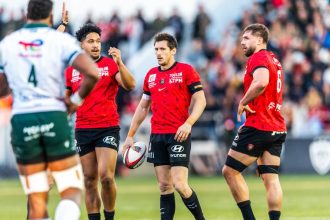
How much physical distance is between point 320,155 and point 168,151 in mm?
14605

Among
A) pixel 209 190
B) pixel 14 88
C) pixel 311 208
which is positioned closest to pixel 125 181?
pixel 209 190

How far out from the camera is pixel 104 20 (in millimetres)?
29750

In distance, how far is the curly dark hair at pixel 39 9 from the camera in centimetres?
888

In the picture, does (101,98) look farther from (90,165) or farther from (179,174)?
(179,174)

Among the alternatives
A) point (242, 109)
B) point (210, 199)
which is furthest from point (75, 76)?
point (210, 199)

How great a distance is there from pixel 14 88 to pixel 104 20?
21.0 metres

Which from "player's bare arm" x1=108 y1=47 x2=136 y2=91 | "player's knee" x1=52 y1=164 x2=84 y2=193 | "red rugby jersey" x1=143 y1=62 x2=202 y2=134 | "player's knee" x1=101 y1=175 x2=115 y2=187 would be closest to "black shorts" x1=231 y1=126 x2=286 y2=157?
"red rugby jersey" x1=143 y1=62 x2=202 y2=134

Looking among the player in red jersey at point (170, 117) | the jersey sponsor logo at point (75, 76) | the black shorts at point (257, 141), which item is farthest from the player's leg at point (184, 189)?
A: the jersey sponsor logo at point (75, 76)

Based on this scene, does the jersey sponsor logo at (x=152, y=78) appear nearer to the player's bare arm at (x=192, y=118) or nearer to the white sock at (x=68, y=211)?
the player's bare arm at (x=192, y=118)

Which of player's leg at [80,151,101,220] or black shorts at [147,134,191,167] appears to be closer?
black shorts at [147,134,191,167]

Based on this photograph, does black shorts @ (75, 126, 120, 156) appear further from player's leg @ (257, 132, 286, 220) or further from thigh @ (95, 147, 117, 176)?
player's leg @ (257, 132, 286, 220)

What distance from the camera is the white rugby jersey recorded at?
28.8 feet

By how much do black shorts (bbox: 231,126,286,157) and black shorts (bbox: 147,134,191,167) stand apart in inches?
27.0

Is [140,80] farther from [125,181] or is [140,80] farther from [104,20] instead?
[125,181]
